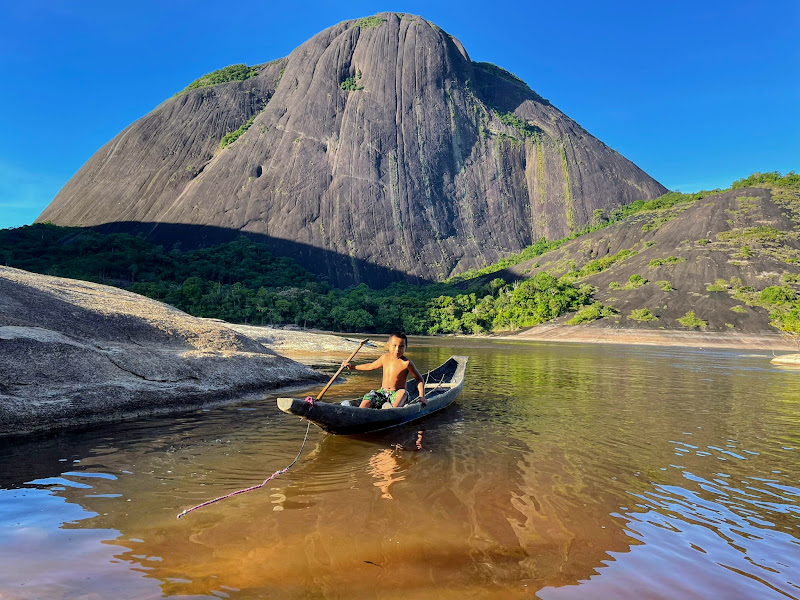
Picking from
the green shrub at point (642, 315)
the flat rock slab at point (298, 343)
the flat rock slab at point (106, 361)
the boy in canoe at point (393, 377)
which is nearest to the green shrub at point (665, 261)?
the green shrub at point (642, 315)

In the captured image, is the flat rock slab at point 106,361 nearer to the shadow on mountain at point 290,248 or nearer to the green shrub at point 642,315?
the green shrub at point 642,315

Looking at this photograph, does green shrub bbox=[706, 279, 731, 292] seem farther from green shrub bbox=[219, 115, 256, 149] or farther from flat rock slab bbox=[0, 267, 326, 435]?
green shrub bbox=[219, 115, 256, 149]

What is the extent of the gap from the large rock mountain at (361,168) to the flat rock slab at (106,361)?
112183mm

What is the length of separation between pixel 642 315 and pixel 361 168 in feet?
297

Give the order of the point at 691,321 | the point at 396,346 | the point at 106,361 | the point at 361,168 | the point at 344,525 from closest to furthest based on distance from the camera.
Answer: the point at 344,525 → the point at 396,346 → the point at 106,361 → the point at 691,321 → the point at 361,168

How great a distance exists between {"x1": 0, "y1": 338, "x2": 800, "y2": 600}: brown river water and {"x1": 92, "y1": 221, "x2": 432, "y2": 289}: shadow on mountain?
119 m

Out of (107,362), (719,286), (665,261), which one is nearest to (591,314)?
(719,286)

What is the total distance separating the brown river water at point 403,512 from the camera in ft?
15.7

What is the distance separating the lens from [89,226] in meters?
137

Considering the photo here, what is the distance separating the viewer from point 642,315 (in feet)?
271

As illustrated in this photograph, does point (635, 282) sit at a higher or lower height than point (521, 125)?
lower

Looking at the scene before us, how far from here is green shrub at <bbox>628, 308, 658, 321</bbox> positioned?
81.7 m

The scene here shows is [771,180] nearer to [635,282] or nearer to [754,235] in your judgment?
[754,235]

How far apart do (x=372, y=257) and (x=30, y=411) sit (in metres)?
126
